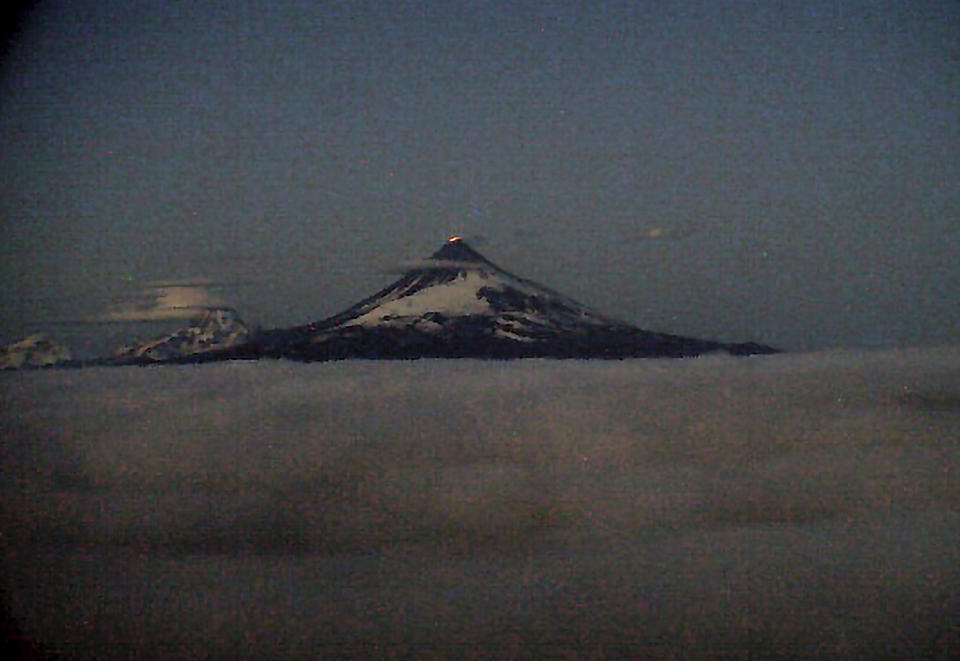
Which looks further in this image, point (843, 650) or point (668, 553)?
point (668, 553)

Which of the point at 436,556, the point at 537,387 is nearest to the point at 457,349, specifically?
the point at 537,387

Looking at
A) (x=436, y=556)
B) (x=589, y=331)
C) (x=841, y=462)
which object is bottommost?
(x=436, y=556)

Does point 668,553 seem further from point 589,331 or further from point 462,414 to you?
point 589,331

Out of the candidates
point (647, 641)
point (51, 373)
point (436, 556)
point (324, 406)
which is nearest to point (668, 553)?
point (647, 641)

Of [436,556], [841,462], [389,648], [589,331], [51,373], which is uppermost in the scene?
[589,331]

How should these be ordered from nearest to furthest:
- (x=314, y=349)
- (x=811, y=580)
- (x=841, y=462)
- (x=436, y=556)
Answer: (x=811, y=580) → (x=436, y=556) → (x=841, y=462) → (x=314, y=349)

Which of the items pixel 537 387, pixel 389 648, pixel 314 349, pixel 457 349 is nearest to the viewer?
pixel 389 648

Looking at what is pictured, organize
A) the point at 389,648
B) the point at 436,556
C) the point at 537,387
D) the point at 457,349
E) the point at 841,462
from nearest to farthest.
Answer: the point at 389,648
the point at 436,556
the point at 841,462
the point at 537,387
the point at 457,349

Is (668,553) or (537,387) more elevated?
(537,387)

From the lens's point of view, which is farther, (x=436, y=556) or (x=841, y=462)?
(x=841, y=462)

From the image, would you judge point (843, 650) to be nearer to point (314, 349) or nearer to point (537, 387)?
point (537, 387)
